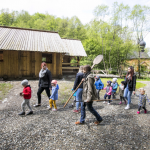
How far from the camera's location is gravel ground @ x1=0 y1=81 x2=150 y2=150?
2826 millimetres

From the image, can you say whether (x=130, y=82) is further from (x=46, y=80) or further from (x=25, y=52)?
(x=25, y=52)

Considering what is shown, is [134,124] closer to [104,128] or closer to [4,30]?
[104,128]

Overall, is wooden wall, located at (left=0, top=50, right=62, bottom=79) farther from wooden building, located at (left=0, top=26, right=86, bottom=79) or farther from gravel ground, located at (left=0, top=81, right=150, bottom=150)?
gravel ground, located at (left=0, top=81, right=150, bottom=150)

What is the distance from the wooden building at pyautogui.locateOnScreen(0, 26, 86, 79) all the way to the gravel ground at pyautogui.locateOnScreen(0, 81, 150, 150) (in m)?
7.19

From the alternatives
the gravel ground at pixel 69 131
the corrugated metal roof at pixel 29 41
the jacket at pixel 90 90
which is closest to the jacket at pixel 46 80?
the gravel ground at pixel 69 131

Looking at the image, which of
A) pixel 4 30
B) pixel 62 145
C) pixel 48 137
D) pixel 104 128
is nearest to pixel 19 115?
pixel 48 137

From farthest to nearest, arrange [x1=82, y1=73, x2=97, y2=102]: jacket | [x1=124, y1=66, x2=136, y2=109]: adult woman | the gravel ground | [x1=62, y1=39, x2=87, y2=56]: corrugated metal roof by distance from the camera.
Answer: [x1=62, y1=39, x2=87, y2=56]: corrugated metal roof < [x1=124, y1=66, x2=136, y2=109]: adult woman < [x1=82, y1=73, x2=97, y2=102]: jacket < the gravel ground

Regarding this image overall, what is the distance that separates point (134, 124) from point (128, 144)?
1.20 metres

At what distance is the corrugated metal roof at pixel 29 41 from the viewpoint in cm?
1059

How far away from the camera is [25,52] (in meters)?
11.4

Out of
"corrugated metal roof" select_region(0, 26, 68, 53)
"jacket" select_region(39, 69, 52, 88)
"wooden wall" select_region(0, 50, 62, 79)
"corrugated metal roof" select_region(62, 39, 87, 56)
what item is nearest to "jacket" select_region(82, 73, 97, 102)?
"jacket" select_region(39, 69, 52, 88)

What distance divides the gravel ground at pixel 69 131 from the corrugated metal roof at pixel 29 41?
7310 millimetres

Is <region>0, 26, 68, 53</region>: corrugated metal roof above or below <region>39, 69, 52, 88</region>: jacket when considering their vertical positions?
above

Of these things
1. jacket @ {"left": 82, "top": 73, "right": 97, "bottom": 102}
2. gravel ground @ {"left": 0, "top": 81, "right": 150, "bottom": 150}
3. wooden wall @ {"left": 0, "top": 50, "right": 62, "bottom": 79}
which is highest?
wooden wall @ {"left": 0, "top": 50, "right": 62, "bottom": 79}
